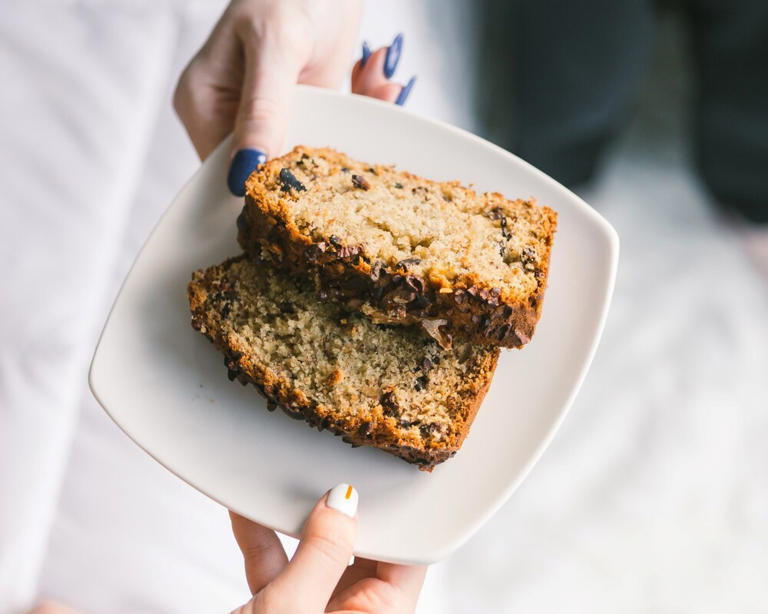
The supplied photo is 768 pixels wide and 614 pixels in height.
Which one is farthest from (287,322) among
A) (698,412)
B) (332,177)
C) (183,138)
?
→ (698,412)

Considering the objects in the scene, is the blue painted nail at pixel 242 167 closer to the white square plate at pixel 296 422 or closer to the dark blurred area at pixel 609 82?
the white square plate at pixel 296 422

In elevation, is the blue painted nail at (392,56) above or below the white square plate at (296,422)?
above

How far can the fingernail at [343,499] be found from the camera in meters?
1.14

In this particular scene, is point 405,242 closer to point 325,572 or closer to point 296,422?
point 296,422

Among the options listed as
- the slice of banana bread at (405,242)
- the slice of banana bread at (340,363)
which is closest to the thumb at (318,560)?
the slice of banana bread at (340,363)

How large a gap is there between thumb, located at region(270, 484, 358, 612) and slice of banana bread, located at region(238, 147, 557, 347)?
1.14ft

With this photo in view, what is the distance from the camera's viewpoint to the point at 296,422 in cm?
124

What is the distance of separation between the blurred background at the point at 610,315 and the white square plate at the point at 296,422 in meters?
0.64

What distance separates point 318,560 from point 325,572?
0.02 m

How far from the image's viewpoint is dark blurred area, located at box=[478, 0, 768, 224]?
7.14 feet

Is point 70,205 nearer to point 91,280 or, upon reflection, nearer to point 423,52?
point 91,280

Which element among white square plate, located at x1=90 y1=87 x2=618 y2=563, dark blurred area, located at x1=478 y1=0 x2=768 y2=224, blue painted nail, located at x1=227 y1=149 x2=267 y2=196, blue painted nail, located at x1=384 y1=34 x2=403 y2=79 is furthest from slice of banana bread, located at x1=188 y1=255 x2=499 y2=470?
dark blurred area, located at x1=478 y1=0 x2=768 y2=224

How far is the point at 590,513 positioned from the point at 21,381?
69.6 inches

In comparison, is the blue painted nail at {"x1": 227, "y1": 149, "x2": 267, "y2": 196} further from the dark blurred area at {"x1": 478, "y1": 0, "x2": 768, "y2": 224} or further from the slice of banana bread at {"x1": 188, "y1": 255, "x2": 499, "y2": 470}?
the dark blurred area at {"x1": 478, "y1": 0, "x2": 768, "y2": 224}
